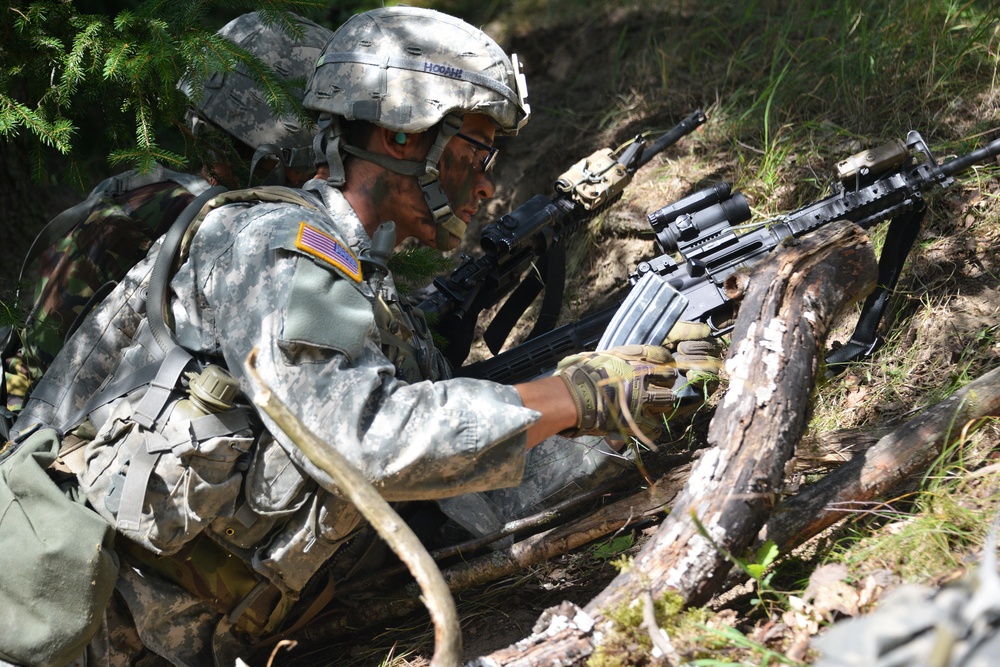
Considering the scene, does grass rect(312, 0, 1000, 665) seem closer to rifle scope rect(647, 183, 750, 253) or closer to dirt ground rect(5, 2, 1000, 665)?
dirt ground rect(5, 2, 1000, 665)

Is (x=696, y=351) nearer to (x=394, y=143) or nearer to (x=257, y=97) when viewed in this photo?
(x=394, y=143)

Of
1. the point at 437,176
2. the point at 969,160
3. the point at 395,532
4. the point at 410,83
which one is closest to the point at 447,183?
the point at 437,176

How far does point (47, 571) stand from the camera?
2.57 meters

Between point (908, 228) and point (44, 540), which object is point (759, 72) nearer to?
point (908, 228)

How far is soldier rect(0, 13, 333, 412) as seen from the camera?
3439mm

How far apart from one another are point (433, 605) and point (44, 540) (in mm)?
1338

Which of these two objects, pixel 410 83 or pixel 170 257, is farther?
pixel 410 83

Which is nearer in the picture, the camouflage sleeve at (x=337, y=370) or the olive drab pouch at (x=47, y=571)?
the camouflage sleeve at (x=337, y=370)

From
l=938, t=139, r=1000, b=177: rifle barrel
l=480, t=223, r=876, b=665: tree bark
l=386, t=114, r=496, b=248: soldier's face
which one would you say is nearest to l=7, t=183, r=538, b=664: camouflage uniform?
l=386, t=114, r=496, b=248: soldier's face

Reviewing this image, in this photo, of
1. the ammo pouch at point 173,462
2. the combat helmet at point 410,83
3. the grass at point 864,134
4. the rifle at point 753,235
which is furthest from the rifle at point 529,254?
the ammo pouch at point 173,462

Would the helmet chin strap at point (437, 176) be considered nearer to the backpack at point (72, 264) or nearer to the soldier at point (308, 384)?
the soldier at point (308, 384)

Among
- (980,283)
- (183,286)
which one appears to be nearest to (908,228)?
(980,283)

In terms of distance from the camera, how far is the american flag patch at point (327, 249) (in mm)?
2570

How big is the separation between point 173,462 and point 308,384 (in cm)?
52
